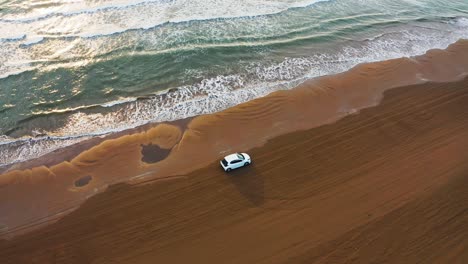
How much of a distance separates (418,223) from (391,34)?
2346 cm

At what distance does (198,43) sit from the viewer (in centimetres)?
3056

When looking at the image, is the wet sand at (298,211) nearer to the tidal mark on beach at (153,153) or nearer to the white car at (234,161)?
the white car at (234,161)

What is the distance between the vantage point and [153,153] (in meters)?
20.7

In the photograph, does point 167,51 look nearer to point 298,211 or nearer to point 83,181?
point 83,181

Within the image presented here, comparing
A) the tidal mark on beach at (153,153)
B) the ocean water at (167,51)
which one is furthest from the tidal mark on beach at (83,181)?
the ocean water at (167,51)

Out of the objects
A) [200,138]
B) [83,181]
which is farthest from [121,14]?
[83,181]

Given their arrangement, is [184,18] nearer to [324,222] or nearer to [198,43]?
[198,43]

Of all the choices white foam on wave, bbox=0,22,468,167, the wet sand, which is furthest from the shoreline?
white foam on wave, bbox=0,22,468,167

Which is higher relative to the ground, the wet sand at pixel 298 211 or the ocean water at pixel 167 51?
the ocean water at pixel 167 51

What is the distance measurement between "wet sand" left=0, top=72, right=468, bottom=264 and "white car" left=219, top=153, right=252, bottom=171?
0.48 meters

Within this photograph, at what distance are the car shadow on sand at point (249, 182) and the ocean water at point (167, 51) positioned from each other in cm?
674

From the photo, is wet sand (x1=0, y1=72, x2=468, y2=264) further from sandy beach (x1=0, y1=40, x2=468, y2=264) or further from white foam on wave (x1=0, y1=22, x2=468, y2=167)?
white foam on wave (x1=0, y1=22, x2=468, y2=167)

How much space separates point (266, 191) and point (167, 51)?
17809mm

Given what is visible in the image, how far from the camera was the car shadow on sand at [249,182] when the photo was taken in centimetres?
1820
